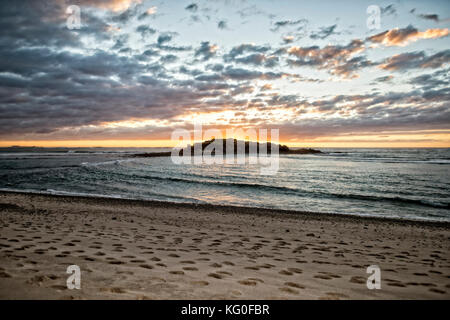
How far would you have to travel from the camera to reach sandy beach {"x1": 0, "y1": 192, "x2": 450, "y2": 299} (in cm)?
394

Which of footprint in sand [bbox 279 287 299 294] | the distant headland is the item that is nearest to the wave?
footprint in sand [bbox 279 287 299 294]

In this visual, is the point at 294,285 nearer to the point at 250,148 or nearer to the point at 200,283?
the point at 200,283

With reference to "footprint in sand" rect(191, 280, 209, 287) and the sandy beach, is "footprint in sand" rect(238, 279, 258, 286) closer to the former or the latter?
the sandy beach

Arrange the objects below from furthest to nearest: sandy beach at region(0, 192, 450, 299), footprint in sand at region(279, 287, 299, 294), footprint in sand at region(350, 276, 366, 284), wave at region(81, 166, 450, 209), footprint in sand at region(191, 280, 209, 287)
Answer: wave at region(81, 166, 450, 209) < footprint in sand at region(350, 276, 366, 284) < footprint in sand at region(191, 280, 209, 287) < footprint in sand at region(279, 287, 299, 294) < sandy beach at region(0, 192, 450, 299)

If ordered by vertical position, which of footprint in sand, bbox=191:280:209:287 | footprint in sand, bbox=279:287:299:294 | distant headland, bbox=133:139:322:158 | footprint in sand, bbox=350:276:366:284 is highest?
distant headland, bbox=133:139:322:158

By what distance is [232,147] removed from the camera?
410 ft

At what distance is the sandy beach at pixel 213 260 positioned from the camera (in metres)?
3.94

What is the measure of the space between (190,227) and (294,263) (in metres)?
5.26

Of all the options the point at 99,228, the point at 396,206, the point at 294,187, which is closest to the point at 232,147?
the point at 294,187

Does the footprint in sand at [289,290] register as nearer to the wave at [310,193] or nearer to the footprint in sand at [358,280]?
the footprint in sand at [358,280]

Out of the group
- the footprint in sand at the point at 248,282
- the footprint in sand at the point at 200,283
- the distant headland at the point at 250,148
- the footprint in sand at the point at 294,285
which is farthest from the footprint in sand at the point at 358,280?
the distant headland at the point at 250,148

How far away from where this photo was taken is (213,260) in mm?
5660

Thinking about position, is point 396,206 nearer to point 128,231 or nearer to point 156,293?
point 128,231

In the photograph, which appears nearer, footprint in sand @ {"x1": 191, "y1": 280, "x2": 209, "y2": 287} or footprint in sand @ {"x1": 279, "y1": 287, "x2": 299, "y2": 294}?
footprint in sand @ {"x1": 279, "y1": 287, "x2": 299, "y2": 294}
